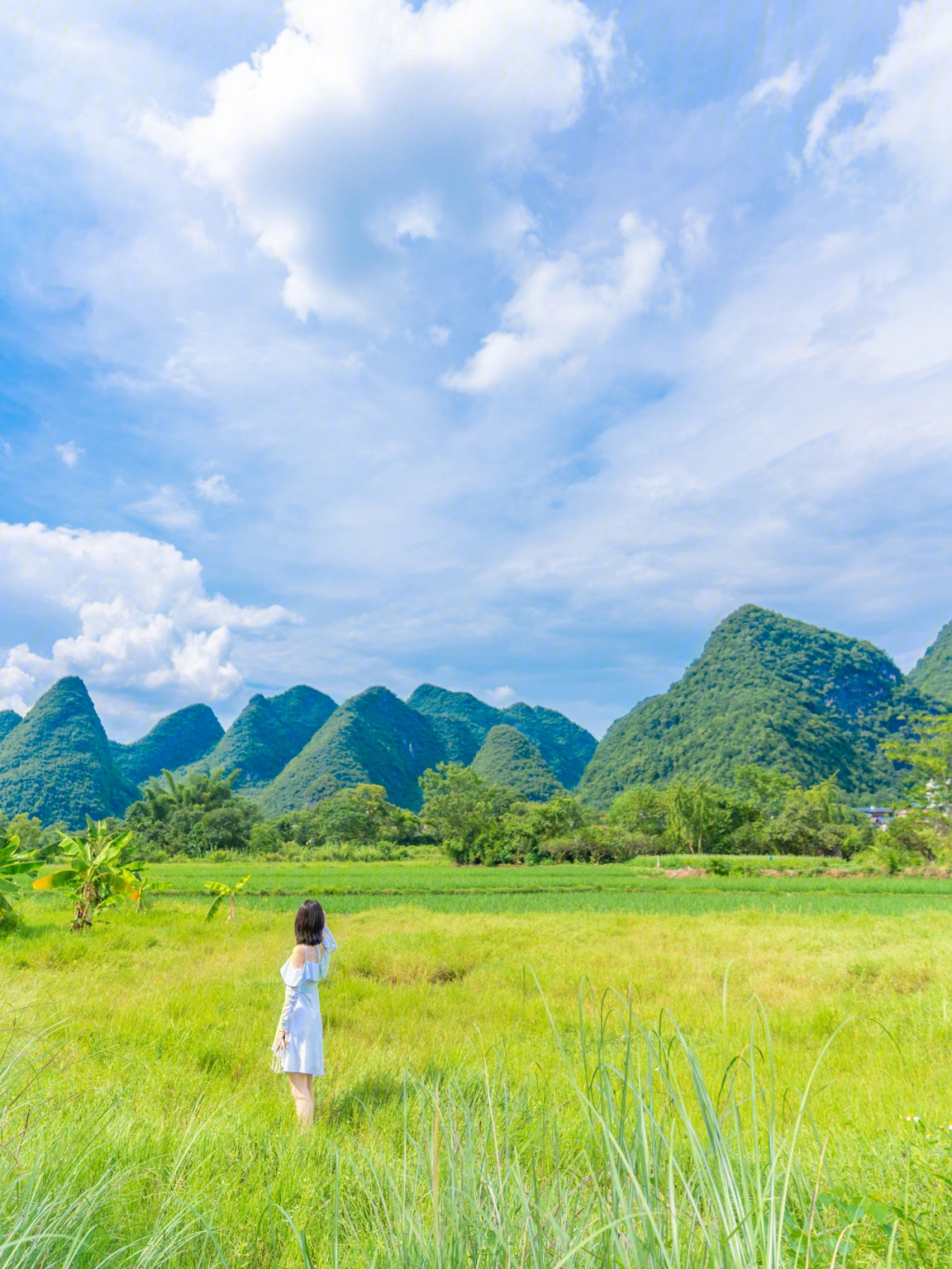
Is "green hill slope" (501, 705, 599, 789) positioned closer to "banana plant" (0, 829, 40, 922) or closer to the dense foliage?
the dense foliage

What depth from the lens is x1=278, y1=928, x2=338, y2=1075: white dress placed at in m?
4.44

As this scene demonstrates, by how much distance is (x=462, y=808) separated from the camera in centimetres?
5562

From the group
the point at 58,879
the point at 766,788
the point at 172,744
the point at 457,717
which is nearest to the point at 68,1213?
the point at 58,879

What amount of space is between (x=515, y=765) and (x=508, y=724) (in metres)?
37.5

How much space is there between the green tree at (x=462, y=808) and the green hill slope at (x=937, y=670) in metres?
77.9

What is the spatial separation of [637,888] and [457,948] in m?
17.2

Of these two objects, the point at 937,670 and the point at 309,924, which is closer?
the point at 309,924

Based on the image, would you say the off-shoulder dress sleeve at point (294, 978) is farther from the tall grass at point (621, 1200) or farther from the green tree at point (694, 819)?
the green tree at point (694, 819)

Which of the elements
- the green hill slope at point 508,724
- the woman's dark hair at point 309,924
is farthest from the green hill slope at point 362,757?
the woman's dark hair at point 309,924

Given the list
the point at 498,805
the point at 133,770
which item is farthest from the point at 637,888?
the point at 133,770

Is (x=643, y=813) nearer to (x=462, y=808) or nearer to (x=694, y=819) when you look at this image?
(x=694, y=819)

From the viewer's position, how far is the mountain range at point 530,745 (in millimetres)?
79688

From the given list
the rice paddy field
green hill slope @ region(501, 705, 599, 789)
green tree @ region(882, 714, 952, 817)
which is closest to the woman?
the rice paddy field

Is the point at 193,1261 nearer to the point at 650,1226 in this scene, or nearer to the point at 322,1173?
the point at 322,1173
